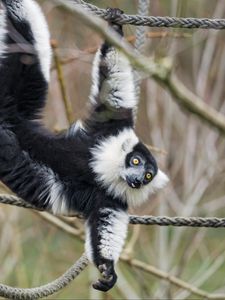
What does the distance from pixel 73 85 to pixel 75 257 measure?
7.99 ft

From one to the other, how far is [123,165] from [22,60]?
0.76 metres

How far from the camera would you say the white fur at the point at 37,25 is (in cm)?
413

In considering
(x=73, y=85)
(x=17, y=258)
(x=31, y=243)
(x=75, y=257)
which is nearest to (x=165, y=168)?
(x=73, y=85)

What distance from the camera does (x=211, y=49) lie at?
22.1 ft

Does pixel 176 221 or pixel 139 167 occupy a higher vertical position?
pixel 139 167

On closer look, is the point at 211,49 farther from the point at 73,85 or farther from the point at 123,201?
the point at 123,201

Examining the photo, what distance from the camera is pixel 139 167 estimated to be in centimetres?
430

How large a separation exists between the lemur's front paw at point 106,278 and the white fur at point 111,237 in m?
0.05

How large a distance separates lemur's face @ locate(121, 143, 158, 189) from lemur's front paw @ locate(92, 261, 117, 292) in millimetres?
425

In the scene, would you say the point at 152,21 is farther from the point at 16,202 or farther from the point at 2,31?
the point at 16,202

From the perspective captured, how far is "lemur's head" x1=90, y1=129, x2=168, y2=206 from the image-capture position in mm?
4266

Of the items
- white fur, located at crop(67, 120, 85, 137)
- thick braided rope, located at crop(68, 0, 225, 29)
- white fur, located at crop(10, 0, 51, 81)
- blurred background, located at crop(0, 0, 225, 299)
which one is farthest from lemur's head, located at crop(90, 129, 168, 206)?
blurred background, located at crop(0, 0, 225, 299)

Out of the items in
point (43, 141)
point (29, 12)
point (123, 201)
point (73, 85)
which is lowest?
point (73, 85)

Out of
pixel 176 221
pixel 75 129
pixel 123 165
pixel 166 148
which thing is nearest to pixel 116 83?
pixel 75 129
